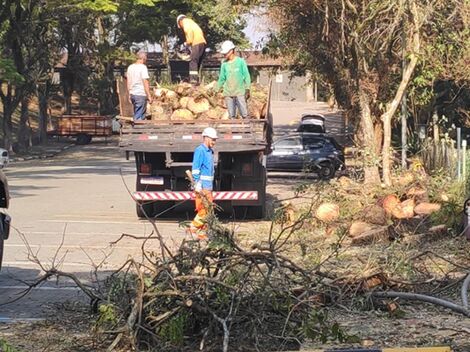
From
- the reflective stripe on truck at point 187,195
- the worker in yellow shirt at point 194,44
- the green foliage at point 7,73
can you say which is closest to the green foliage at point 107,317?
the reflective stripe on truck at point 187,195

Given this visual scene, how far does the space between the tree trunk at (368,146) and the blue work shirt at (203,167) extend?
375 cm

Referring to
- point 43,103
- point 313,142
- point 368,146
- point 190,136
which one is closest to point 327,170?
point 313,142

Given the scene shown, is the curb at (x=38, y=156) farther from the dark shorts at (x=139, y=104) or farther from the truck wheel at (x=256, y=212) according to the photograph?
the truck wheel at (x=256, y=212)

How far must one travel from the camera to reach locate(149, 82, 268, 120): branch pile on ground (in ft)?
47.7

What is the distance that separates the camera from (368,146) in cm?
1736

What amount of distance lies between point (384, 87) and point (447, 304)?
1380cm

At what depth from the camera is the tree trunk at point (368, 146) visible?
52.7 feet

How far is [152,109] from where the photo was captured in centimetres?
1489

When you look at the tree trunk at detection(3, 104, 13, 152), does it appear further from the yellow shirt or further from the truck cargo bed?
the truck cargo bed

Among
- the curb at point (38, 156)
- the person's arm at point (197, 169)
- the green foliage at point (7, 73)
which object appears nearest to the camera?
the person's arm at point (197, 169)

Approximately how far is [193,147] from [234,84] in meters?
1.45

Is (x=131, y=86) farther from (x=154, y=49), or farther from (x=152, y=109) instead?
(x=154, y=49)

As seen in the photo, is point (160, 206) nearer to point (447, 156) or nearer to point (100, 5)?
point (447, 156)

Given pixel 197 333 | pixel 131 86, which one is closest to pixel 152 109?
pixel 131 86
